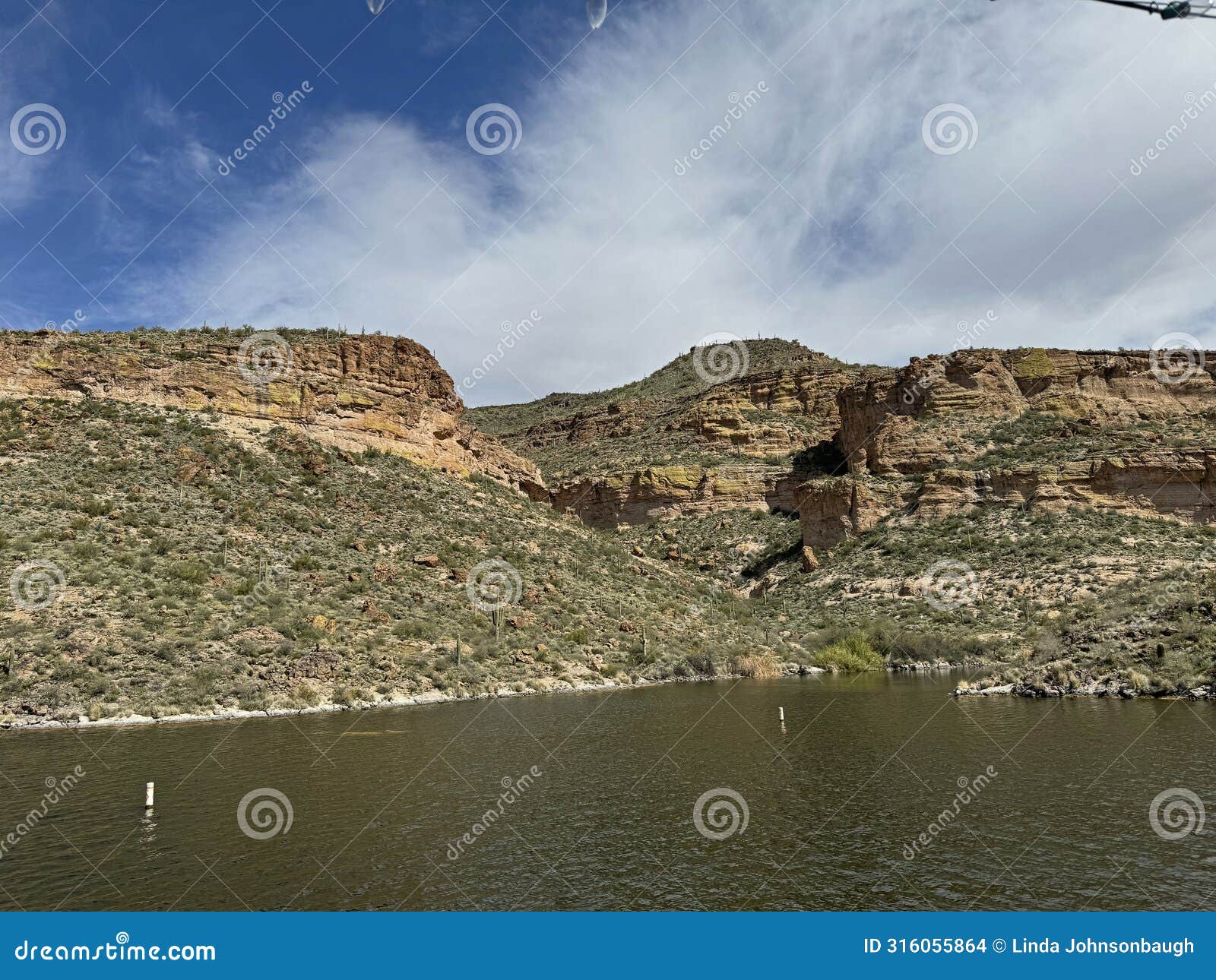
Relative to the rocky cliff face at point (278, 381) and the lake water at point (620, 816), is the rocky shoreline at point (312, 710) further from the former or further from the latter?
the rocky cliff face at point (278, 381)

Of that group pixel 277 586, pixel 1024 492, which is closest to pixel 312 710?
pixel 277 586

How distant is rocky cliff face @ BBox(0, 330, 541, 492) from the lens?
40.2 meters

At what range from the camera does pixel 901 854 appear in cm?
958

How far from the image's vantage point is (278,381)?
4572 centimetres

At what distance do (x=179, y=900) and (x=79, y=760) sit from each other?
31.9 feet

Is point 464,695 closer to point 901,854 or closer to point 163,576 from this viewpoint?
point 163,576

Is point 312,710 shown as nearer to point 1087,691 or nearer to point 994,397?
point 1087,691

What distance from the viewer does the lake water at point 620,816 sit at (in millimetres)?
8523

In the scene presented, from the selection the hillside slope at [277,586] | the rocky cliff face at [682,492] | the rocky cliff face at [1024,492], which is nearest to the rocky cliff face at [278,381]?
the hillside slope at [277,586]

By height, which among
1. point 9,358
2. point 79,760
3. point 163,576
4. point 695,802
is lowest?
point 695,802

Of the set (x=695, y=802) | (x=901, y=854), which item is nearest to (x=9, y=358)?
(x=695, y=802)

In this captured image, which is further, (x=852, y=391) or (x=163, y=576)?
(x=852, y=391)

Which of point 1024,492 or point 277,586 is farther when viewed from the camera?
point 1024,492

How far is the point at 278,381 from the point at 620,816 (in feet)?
136
